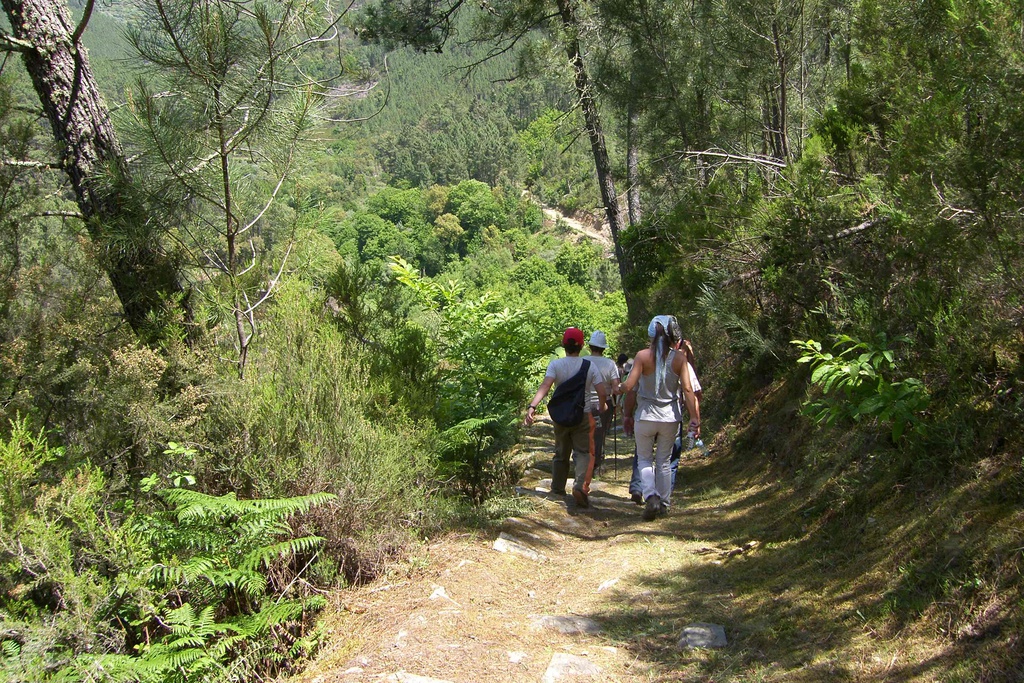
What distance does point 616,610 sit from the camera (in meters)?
4.77

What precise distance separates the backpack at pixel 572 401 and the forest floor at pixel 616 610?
0.83 meters

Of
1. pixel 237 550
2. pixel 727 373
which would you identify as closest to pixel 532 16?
pixel 727 373

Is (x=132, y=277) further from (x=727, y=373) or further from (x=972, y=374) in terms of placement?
(x=727, y=373)

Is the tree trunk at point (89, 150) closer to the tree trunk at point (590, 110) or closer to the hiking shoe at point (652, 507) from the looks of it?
the hiking shoe at point (652, 507)

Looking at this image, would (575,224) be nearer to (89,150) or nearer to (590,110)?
(590,110)

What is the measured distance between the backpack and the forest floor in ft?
2.71

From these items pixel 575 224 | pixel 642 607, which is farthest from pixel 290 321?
pixel 575 224

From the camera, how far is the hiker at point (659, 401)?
6.52m

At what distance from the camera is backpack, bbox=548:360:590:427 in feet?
22.3

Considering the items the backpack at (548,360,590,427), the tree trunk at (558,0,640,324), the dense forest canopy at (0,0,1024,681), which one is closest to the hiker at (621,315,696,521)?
the backpack at (548,360,590,427)

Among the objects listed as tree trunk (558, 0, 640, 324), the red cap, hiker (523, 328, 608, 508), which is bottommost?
hiker (523, 328, 608, 508)

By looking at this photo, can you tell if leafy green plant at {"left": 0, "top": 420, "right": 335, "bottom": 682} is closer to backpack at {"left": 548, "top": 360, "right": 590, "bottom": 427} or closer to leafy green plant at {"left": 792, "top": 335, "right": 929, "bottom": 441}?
backpack at {"left": 548, "top": 360, "right": 590, "bottom": 427}

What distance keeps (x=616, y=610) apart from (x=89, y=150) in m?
4.82

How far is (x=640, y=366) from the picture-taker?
6578 millimetres
